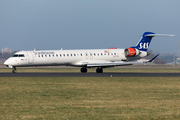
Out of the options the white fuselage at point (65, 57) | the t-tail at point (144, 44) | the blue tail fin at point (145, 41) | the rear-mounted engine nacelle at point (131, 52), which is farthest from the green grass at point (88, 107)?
the blue tail fin at point (145, 41)

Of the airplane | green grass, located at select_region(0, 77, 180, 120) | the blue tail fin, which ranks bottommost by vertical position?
green grass, located at select_region(0, 77, 180, 120)

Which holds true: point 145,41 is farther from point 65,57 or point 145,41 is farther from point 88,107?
point 88,107

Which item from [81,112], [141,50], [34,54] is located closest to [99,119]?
[81,112]

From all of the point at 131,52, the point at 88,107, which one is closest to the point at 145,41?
the point at 131,52

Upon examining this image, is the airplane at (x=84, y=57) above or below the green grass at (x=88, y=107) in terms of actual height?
above

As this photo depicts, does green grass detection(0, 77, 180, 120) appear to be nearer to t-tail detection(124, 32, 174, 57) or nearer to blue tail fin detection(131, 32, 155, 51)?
t-tail detection(124, 32, 174, 57)

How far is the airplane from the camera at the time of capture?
4216 centimetres

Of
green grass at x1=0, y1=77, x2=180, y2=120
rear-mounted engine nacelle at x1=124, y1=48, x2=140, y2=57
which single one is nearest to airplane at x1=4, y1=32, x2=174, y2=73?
rear-mounted engine nacelle at x1=124, y1=48, x2=140, y2=57

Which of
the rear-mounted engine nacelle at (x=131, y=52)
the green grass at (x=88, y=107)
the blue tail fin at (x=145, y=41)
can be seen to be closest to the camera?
the green grass at (x=88, y=107)

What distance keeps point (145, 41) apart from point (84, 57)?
32.9 feet

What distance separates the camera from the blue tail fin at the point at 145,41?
4819cm

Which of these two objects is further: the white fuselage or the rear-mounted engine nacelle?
the rear-mounted engine nacelle

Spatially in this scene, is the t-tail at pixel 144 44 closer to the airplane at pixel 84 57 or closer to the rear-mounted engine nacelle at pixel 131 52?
the airplane at pixel 84 57

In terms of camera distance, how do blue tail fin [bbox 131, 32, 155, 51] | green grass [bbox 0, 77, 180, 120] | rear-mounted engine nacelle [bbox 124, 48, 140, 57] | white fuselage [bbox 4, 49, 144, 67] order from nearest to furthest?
green grass [bbox 0, 77, 180, 120] < white fuselage [bbox 4, 49, 144, 67] < rear-mounted engine nacelle [bbox 124, 48, 140, 57] < blue tail fin [bbox 131, 32, 155, 51]
